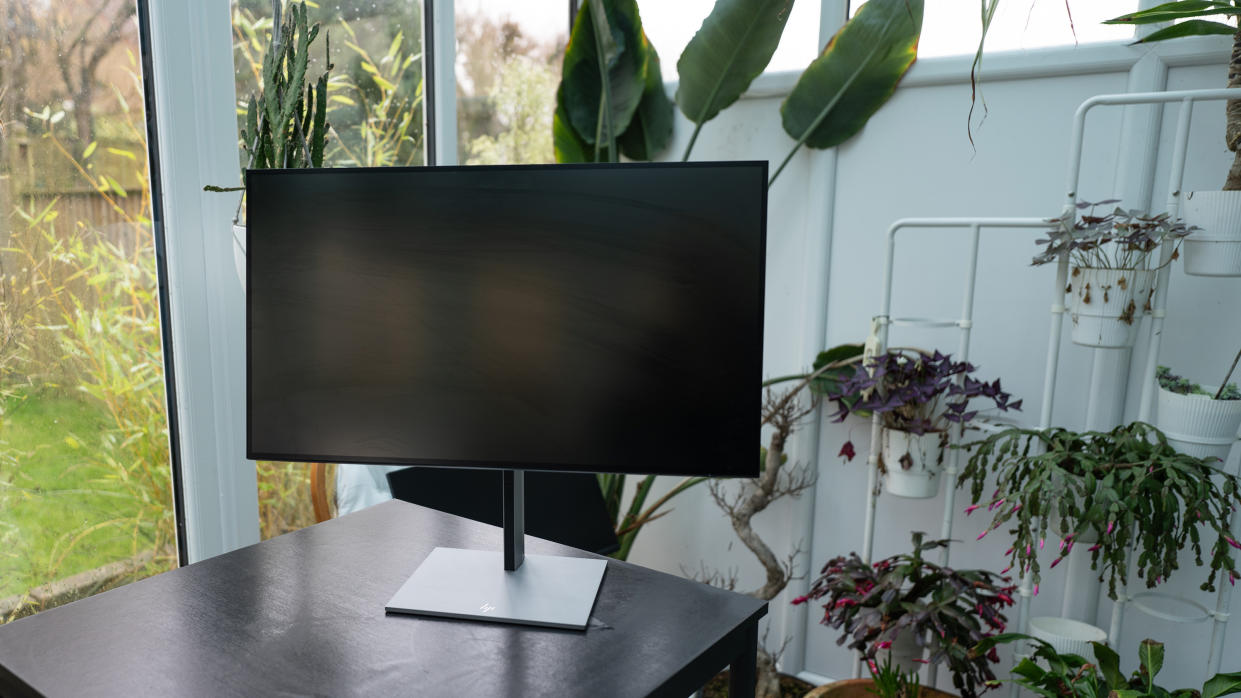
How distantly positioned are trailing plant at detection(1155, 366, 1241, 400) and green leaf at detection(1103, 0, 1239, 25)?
0.70 metres

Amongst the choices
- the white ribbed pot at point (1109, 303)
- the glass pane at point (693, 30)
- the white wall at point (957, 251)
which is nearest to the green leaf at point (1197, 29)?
the white wall at point (957, 251)

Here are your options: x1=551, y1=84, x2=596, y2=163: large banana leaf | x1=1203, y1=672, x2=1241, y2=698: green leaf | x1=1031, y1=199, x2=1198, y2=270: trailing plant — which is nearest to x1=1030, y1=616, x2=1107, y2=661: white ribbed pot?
x1=1203, y1=672, x2=1241, y2=698: green leaf

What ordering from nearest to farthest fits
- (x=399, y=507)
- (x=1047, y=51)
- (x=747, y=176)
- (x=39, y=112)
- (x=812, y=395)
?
(x=747, y=176) → (x=399, y=507) → (x=39, y=112) → (x=1047, y=51) → (x=812, y=395)

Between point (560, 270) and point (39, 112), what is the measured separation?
120 cm

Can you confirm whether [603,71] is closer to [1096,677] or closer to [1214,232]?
[1214,232]

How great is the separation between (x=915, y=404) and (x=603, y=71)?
128 cm

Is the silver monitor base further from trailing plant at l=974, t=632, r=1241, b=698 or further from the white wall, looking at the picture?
the white wall

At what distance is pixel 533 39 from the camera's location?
8.42 feet

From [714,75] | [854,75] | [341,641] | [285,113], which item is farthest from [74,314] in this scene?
[854,75]

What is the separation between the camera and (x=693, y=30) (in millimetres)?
2447

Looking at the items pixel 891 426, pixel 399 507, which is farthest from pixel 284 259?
pixel 891 426

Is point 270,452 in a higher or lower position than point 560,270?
lower

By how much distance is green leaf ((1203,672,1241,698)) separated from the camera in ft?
4.37

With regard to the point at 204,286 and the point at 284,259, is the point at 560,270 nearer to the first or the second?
the point at 284,259
